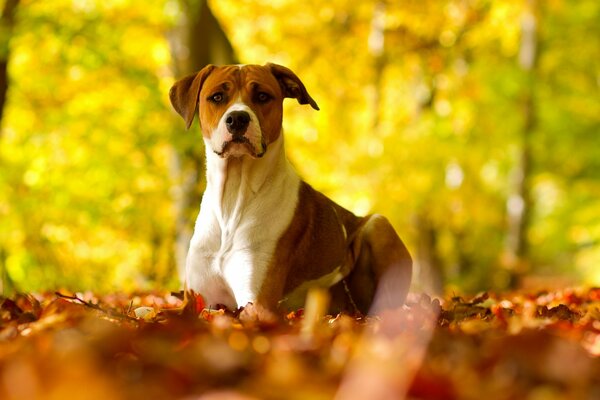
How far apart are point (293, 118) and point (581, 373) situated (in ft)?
44.2

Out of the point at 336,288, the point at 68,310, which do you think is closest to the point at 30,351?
the point at 68,310

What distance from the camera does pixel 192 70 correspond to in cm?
934

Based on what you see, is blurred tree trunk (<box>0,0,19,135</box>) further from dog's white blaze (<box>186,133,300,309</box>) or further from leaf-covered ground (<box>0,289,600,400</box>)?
leaf-covered ground (<box>0,289,600,400</box>)

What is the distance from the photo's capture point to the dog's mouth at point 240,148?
408 cm

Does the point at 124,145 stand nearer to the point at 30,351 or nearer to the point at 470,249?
the point at 30,351

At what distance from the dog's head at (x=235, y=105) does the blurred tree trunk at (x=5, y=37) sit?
2904 millimetres

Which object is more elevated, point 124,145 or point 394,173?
point 124,145

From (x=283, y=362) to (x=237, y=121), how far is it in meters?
2.34

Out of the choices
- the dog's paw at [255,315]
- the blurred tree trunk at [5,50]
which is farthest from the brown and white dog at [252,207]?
the blurred tree trunk at [5,50]

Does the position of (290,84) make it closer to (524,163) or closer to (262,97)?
(262,97)

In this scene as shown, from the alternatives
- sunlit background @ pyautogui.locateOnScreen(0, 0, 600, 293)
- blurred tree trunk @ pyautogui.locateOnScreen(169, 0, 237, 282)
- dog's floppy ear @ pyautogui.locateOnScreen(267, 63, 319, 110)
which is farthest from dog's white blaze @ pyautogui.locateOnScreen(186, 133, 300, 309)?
blurred tree trunk @ pyautogui.locateOnScreen(169, 0, 237, 282)

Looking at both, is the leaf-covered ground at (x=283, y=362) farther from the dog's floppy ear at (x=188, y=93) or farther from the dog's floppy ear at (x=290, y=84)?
the dog's floppy ear at (x=290, y=84)

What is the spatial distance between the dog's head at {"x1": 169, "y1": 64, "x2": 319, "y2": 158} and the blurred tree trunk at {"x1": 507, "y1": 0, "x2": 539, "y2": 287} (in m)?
8.62

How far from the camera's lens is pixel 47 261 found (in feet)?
29.0
